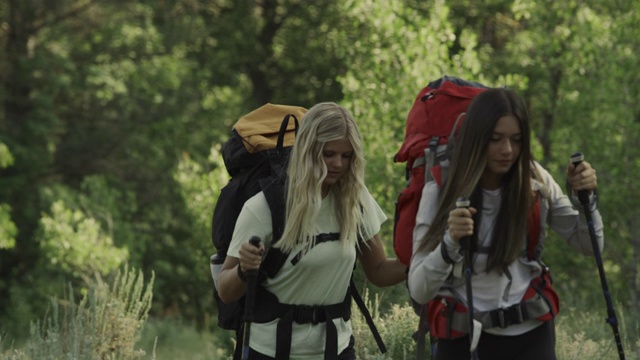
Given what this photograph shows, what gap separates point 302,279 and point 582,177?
105 centimetres

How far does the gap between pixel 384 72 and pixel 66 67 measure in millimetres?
13093

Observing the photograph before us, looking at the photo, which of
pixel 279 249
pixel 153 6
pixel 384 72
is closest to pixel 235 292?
pixel 279 249

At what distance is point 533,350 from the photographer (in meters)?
4.05

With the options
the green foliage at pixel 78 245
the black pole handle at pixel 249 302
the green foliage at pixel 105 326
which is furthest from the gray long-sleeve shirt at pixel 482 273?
the green foliage at pixel 78 245

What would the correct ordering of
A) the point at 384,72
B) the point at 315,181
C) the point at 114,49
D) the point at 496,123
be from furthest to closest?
1. the point at 114,49
2. the point at 384,72
3. the point at 315,181
4. the point at 496,123

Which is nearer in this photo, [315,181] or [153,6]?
[315,181]

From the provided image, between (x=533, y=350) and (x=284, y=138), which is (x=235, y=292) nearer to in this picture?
(x=284, y=138)

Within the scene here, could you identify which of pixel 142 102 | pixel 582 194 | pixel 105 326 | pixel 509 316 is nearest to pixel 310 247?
pixel 509 316

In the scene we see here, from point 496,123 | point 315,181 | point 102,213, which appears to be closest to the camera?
point 496,123

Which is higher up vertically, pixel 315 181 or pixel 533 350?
pixel 315 181

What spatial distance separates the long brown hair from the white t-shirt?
1.76 ft

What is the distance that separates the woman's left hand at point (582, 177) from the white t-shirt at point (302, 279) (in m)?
0.85

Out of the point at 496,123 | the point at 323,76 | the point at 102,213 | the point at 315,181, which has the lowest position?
the point at 102,213

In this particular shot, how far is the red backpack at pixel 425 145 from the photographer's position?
4152 mm
